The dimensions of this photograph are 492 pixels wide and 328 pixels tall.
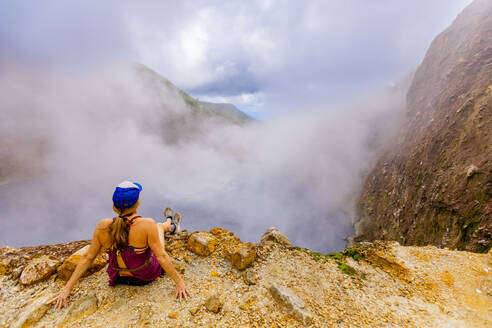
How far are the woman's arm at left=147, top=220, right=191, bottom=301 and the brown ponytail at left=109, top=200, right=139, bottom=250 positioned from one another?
0.28m

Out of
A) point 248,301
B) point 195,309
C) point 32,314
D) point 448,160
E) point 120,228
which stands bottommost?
point 32,314

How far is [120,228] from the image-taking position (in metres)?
2.39

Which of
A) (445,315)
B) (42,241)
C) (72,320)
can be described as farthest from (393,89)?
Result: (42,241)

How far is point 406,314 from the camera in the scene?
2803mm

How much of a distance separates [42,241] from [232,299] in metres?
29.4

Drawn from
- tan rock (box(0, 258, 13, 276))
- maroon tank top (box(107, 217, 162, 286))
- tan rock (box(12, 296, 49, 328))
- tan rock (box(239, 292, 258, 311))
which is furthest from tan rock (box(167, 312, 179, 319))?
tan rock (box(0, 258, 13, 276))

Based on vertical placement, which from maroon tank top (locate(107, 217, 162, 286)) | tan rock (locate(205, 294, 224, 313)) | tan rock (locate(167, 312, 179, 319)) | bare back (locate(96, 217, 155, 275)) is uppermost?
bare back (locate(96, 217, 155, 275))

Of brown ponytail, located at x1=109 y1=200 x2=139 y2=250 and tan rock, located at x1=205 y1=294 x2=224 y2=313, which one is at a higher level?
brown ponytail, located at x1=109 y1=200 x2=139 y2=250

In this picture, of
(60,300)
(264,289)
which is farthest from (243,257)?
(60,300)

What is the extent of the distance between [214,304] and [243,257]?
92 centimetres

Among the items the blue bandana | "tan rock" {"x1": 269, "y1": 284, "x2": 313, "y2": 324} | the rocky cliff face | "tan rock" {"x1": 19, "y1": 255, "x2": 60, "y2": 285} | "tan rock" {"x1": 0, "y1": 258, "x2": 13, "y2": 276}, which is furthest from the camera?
the rocky cliff face

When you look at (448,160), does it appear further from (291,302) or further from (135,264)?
(135,264)

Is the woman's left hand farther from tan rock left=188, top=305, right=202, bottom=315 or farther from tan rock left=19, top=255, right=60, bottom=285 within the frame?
tan rock left=188, top=305, right=202, bottom=315

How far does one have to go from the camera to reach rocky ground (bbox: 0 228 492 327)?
2.54m
